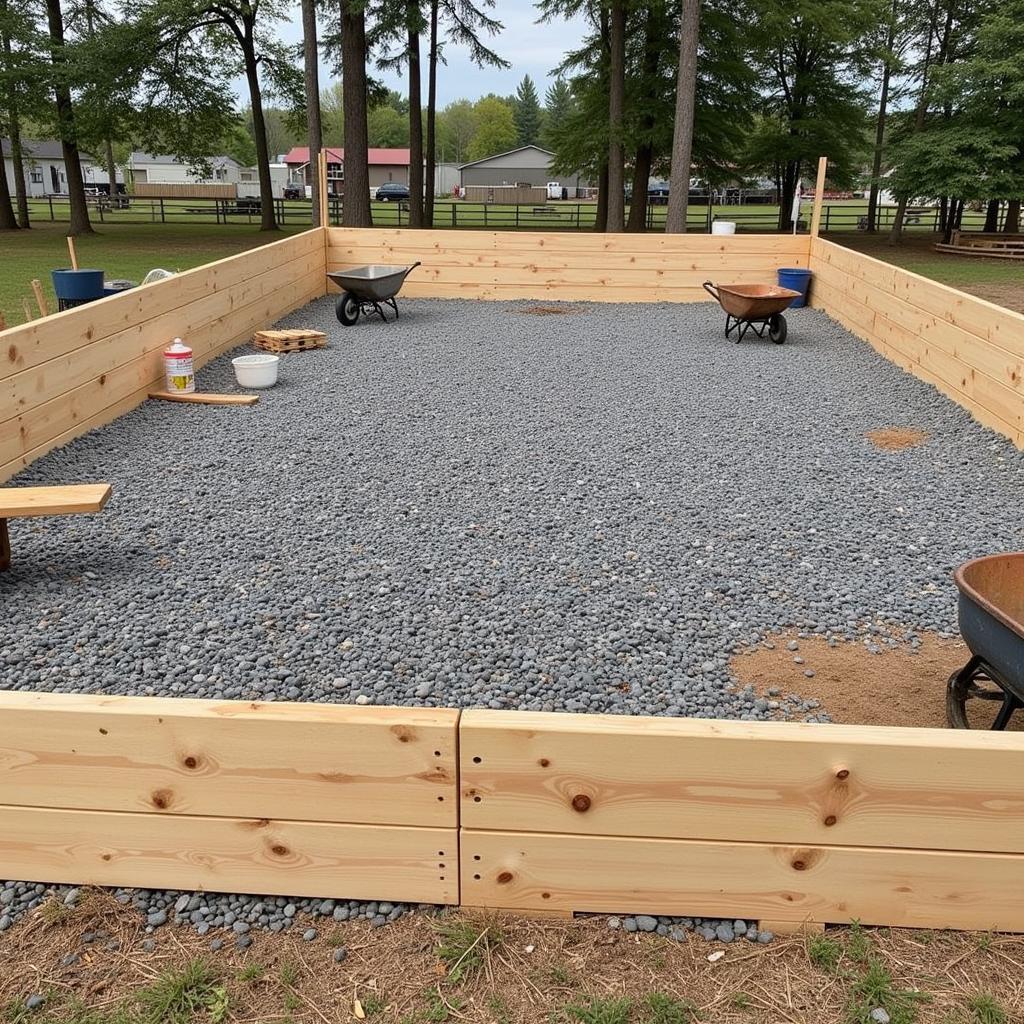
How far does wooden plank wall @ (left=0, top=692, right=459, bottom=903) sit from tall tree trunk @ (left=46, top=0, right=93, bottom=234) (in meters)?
22.8

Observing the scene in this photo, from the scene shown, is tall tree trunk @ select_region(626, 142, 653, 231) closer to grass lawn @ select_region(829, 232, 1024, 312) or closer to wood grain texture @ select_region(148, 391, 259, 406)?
grass lawn @ select_region(829, 232, 1024, 312)

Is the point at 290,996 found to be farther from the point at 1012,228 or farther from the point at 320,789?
the point at 1012,228

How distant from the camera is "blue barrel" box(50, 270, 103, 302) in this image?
733cm

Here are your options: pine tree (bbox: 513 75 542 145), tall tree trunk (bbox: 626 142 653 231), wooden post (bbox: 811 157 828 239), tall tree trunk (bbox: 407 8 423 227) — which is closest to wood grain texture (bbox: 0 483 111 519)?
wooden post (bbox: 811 157 828 239)

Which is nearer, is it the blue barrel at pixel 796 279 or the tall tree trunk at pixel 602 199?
the blue barrel at pixel 796 279

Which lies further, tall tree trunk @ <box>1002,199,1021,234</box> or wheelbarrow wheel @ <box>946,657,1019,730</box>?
tall tree trunk @ <box>1002,199,1021,234</box>

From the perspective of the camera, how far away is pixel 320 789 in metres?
1.98

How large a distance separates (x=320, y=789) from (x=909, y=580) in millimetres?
2946

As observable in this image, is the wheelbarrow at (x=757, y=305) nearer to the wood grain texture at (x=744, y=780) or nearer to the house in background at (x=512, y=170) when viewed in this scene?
the wood grain texture at (x=744, y=780)

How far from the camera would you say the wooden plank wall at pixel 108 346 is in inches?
195

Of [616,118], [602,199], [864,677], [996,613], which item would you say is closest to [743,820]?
[996,613]

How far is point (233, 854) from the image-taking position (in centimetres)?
207

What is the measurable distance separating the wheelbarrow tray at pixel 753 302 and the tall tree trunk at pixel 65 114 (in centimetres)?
1812

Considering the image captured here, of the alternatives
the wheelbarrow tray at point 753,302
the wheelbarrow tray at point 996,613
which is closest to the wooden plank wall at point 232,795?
the wheelbarrow tray at point 996,613
